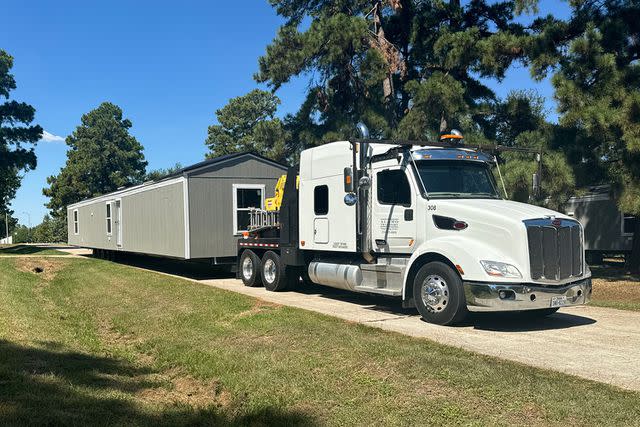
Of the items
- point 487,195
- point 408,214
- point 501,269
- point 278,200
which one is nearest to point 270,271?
point 278,200

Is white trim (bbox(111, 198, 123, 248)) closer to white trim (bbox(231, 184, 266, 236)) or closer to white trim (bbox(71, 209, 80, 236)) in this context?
white trim (bbox(231, 184, 266, 236))

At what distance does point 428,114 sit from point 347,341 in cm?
1197

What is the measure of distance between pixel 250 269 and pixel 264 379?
27.8ft

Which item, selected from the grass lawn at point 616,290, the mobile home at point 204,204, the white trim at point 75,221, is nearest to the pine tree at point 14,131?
the white trim at point 75,221

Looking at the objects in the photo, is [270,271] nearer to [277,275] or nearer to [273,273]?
[273,273]

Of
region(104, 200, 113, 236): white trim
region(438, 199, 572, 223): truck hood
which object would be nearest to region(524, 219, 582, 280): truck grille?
region(438, 199, 572, 223): truck hood

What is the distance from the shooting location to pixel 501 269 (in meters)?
7.41

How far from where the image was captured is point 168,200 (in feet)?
55.1

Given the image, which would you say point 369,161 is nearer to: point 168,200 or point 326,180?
point 326,180

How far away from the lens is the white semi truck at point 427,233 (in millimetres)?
7465

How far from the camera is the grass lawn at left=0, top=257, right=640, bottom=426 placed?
4488 millimetres

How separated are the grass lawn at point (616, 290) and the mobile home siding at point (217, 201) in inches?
379

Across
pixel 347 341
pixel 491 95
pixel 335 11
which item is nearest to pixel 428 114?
pixel 491 95

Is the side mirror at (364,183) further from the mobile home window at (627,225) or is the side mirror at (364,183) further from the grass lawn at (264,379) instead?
the mobile home window at (627,225)
